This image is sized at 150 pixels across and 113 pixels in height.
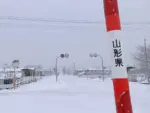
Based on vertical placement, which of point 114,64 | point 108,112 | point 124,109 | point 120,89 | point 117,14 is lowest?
point 108,112

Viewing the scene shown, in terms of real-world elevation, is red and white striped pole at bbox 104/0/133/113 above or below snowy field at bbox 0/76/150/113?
above

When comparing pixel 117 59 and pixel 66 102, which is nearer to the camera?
pixel 117 59

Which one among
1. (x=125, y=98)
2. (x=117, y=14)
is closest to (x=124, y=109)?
(x=125, y=98)

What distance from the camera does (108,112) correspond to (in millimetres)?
10320

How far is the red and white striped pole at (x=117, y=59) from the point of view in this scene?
3.09m

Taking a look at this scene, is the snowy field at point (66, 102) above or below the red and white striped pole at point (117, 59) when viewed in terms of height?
below

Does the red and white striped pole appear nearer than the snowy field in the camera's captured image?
Yes

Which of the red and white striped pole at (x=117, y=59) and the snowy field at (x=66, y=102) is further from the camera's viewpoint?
the snowy field at (x=66, y=102)

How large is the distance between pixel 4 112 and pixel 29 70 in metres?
50.0

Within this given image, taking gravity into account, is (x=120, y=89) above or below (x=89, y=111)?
above

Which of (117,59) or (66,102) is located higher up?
(117,59)

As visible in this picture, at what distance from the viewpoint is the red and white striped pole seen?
3094mm

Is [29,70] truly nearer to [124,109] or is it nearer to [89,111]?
[89,111]

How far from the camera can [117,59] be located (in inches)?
124
